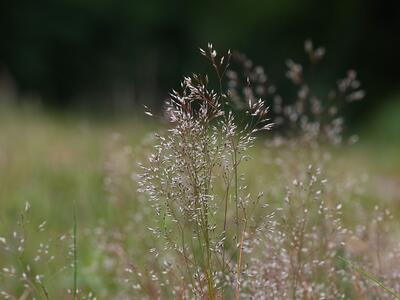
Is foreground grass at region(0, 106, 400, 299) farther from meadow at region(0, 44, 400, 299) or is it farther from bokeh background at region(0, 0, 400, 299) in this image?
bokeh background at region(0, 0, 400, 299)

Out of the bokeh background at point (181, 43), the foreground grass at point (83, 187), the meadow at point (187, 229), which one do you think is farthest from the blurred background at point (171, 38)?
the meadow at point (187, 229)

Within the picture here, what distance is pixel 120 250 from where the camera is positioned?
3359 mm

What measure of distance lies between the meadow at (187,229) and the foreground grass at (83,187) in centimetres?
1

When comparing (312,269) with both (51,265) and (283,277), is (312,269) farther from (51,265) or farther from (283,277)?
(51,265)

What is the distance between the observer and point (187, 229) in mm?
3469

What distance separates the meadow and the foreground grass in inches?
0.4

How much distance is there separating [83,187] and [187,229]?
1326 mm

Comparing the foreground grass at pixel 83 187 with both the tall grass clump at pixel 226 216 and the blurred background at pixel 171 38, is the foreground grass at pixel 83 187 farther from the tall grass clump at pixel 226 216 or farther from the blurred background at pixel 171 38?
the blurred background at pixel 171 38

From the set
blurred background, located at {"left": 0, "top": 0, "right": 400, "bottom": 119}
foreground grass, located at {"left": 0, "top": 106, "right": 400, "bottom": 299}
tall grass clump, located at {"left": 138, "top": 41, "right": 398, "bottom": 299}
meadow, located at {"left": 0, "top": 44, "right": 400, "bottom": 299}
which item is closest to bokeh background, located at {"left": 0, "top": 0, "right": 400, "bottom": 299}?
blurred background, located at {"left": 0, "top": 0, "right": 400, "bottom": 119}

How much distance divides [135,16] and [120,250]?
14844 mm

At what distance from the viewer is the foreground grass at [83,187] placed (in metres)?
3.53

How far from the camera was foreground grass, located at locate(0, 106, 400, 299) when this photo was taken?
3533 mm

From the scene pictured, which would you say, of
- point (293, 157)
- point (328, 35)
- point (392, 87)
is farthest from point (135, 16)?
point (293, 157)

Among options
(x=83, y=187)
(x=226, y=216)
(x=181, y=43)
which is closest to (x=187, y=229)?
(x=226, y=216)
